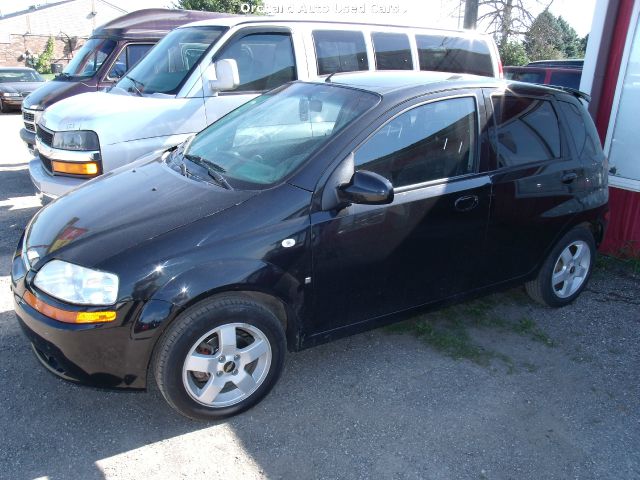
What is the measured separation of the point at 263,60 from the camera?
18.9 feet

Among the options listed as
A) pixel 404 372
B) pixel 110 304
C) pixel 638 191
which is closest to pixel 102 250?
pixel 110 304

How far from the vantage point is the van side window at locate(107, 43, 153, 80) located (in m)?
8.47

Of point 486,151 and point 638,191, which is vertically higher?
point 486,151

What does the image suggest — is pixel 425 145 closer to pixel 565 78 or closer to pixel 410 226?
pixel 410 226

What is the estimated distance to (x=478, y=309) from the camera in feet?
14.0

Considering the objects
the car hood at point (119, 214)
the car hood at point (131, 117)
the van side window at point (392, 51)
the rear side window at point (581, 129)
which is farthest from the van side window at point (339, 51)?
the car hood at point (119, 214)

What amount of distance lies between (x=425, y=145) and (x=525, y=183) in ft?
2.82

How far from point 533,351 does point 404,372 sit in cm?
97

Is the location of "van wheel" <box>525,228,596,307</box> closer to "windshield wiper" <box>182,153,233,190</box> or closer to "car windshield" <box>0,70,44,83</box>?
"windshield wiper" <box>182,153,233,190</box>

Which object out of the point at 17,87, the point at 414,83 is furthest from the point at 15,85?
the point at 414,83

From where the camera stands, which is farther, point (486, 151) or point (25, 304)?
point (486, 151)

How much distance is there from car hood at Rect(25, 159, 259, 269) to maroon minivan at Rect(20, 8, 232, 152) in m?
5.42

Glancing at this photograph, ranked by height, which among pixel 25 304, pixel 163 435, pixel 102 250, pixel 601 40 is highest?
pixel 601 40

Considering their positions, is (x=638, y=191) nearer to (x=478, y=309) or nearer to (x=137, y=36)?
(x=478, y=309)
